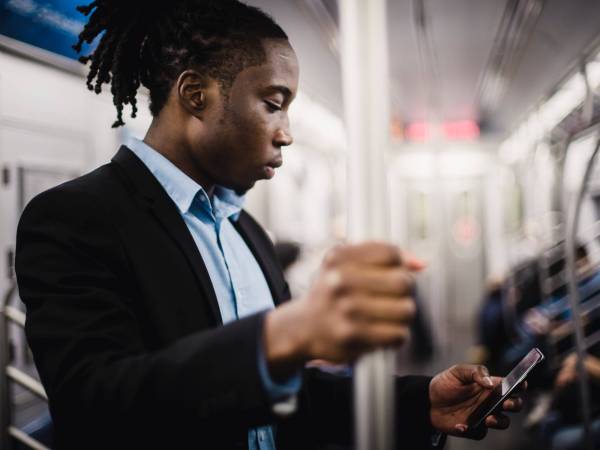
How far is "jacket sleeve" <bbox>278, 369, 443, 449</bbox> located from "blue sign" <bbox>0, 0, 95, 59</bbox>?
40.7 inches

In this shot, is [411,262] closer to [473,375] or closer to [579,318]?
[473,375]

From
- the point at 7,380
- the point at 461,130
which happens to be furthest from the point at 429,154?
the point at 7,380

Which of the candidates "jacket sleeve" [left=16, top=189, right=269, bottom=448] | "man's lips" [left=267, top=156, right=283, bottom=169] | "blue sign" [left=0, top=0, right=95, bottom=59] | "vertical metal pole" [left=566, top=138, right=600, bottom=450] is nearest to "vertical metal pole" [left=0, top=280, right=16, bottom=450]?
"blue sign" [left=0, top=0, right=95, bottom=59]

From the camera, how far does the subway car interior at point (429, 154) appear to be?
583 millimetres

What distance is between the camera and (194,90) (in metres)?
0.89

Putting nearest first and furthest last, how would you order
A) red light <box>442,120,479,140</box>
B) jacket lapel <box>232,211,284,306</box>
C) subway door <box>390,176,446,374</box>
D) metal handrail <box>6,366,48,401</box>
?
1. jacket lapel <box>232,211,284,306</box>
2. metal handrail <box>6,366,48,401</box>
3. subway door <box>390,176,446,374</box>
4. red light <box>442,120,479,140</box>

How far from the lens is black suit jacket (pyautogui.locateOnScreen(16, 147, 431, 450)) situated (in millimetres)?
543

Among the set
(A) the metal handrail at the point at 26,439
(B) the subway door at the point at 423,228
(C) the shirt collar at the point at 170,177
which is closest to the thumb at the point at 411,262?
(C) the shirt collar at the point at 170,177

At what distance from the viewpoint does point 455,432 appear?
3.04 ft

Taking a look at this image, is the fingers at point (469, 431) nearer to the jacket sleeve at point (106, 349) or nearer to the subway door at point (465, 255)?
the jacket sleeve at point (106, 349)

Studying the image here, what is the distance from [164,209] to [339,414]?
1.84 ft

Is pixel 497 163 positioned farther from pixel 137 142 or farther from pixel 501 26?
pixel 137 142

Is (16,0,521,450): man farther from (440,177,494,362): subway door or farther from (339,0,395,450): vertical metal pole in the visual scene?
(440,177,494,362): subway door

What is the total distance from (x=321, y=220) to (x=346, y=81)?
5.32m
